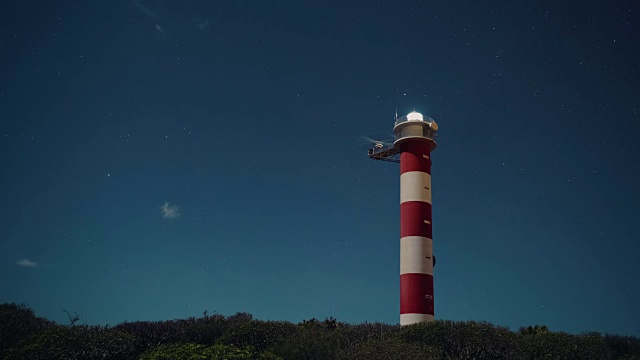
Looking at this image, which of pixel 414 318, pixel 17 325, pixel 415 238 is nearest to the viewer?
pixel 17 325

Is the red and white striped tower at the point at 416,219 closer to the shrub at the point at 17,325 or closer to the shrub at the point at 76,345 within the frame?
the shrub at the point at 76,345

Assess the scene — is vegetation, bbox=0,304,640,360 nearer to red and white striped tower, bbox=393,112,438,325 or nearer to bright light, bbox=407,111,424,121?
red and white striped tower, bbox=393,112,438,325

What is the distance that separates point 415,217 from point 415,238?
3.86ft

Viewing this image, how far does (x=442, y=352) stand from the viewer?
68.2 feet

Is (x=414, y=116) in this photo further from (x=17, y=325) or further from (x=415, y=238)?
(x=17, y=325)

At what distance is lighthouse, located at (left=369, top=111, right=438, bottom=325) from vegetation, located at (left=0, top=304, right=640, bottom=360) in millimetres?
4614

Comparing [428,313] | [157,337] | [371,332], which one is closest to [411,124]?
[428,313]

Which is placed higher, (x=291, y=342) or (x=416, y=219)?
(x=416, y=219)

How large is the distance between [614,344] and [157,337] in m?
21.7

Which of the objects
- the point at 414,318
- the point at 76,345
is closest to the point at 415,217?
the point at 414,318

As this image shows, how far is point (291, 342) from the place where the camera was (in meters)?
21.7

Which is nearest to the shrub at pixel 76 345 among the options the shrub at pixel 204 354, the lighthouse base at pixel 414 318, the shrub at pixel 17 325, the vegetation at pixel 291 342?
the vegetation at pixel 291 342

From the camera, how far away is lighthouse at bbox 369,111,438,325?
3036 centimetres

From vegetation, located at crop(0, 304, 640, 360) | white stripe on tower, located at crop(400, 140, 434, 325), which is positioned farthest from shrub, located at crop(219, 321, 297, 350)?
white stripe on tower, located at crop(400, 140, 434, 325)
